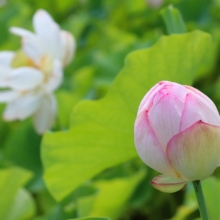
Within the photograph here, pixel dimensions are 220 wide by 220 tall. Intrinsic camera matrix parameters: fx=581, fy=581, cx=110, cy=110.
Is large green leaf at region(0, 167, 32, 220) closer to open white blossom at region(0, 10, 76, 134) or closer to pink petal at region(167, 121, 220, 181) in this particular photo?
open white blossom at region(0, 10, 76, 134)

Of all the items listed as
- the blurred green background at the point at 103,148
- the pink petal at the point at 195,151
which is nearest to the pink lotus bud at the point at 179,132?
the pink petal at the point at 195,151

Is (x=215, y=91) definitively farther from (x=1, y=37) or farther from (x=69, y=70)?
(x=1, y=37)

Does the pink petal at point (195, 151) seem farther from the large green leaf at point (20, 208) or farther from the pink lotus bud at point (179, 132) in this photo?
the large green leaf at point (20, 208)

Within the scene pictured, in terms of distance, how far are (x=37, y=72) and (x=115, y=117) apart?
8.7 inches

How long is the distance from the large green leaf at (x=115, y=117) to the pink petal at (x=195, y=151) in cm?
20

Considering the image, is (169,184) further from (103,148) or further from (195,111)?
(103,148)

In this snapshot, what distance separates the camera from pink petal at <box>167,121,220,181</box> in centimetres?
41

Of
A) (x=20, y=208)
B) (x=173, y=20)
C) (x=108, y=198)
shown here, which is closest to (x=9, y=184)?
(x=20, y=208)

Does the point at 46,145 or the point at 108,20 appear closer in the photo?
the point at 46,145

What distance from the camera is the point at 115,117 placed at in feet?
2.11

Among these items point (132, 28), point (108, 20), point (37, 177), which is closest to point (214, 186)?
point (37, 177)

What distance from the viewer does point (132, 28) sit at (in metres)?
1.59

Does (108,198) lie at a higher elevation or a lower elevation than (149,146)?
lower

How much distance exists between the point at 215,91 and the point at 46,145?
55 centimetres
